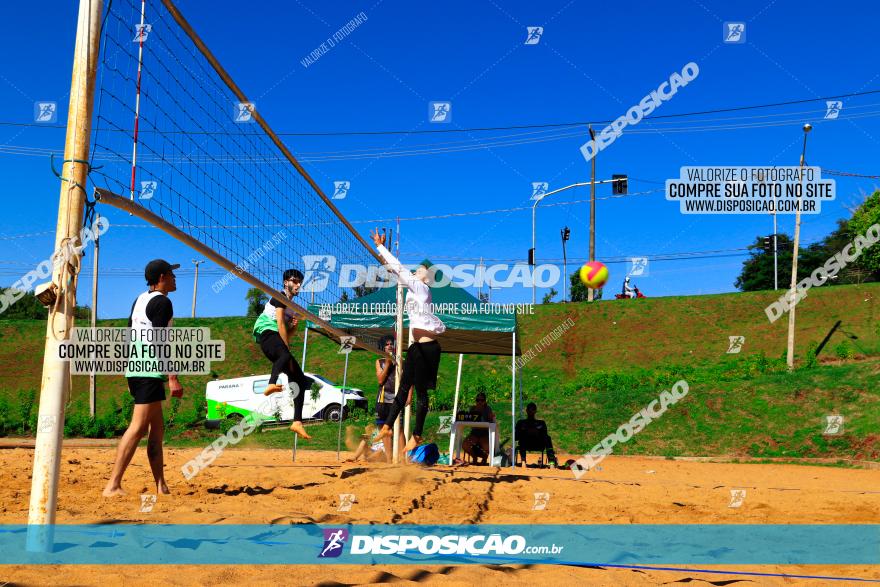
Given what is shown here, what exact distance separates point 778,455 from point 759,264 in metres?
60.0

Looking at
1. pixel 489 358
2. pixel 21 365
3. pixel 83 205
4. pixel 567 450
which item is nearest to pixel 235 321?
pixel 21 365

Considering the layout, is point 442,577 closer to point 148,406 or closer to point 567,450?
point 148,406

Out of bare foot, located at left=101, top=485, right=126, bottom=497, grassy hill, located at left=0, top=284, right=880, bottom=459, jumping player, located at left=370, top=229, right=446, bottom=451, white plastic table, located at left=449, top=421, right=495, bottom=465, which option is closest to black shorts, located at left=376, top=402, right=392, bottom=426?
white plastic table, located at left=449, top=421, right=495, bottom=465

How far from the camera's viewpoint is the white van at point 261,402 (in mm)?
20141

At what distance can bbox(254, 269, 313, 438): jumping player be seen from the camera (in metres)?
6.29

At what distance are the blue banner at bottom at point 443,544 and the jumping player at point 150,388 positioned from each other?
4.80 ft

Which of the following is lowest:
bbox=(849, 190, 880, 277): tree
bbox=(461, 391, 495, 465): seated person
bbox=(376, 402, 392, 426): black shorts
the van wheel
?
the van wheel

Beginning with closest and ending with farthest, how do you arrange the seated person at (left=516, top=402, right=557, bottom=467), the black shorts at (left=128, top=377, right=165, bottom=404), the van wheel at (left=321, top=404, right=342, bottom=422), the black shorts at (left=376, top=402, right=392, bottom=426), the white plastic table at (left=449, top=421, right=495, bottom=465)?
the black shorts at (left=128, top=377, right=165, bottom=404) < the black shorts at (left=376, top=402, right=392, bottom=426) < the white plastic table at (left=449, top=421, right=495, bottom=465) < the seated person at (left=516, top=402, right=557, bottom=467) < the van wheel at (left=321, top=404, right=342, bottom=422)

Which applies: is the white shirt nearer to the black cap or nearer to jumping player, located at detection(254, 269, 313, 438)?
jumping player, located at detection(254, 269, 313, 438)

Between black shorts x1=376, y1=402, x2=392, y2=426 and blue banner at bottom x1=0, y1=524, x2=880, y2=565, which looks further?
black shorts x1=376, y1=402, x2=392, y2=426

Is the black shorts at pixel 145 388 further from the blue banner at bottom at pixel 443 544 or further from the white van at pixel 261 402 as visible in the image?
the white van at pixel 261 402

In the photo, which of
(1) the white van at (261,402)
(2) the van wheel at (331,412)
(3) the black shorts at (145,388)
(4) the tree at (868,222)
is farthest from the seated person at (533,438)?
(4) the tree at (868,222)

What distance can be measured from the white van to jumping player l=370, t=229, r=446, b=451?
1412 cm

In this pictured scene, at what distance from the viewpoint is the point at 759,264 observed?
2697 inches
